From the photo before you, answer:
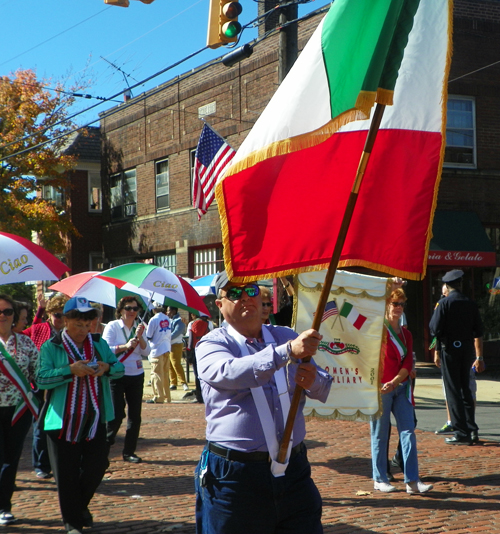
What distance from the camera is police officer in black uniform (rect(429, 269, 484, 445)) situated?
372 inches

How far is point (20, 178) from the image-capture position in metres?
27.4

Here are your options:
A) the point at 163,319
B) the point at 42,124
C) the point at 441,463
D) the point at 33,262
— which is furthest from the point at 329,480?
the point at 42,124

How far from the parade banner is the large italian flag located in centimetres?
319

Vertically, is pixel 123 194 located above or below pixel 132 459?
above

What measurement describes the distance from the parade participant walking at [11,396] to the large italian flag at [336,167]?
10.5ft

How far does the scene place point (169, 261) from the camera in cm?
2606

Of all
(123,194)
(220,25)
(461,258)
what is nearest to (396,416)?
(220,25)

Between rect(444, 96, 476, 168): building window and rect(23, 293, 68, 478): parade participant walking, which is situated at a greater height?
rect(444, 96, 476, 168): building window

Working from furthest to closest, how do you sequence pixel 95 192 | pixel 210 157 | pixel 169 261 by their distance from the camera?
pixel 95 192
pixel 169 261
pixel 210 157

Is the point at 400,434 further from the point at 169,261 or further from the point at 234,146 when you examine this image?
the point at 169,261

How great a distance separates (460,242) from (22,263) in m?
13.8

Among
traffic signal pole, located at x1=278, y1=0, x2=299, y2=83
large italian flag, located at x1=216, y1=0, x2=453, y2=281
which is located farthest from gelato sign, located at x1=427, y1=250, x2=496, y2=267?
large italian flag, located at x1=216, y1=0, x2=453, y2=281

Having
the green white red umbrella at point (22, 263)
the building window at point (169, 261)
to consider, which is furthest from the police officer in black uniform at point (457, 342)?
the building window at point (169, 261)

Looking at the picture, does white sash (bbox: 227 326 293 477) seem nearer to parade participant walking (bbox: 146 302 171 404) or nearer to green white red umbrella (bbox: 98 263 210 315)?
green white red umbrella (bbox: 98 263 210 315)
